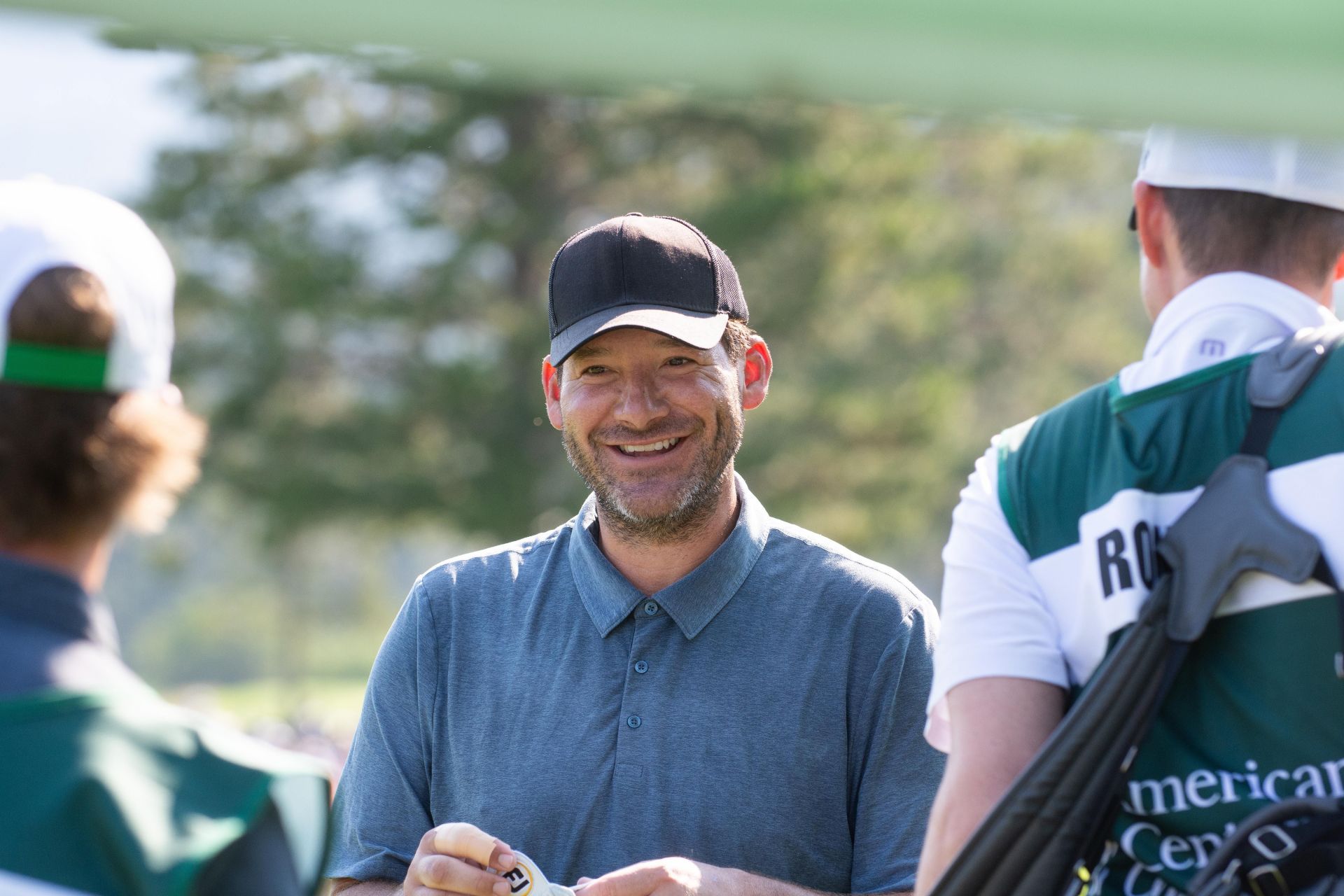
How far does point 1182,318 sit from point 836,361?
16.5 metres

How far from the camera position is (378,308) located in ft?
57.8

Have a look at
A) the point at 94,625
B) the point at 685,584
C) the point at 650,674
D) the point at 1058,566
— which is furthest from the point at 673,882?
the point at 94,625

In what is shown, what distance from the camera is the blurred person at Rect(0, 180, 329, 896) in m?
1.44

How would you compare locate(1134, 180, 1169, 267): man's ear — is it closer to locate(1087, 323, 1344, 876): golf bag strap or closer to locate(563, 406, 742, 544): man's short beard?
locate(1087, 323, 1344, 876): golf bag strap

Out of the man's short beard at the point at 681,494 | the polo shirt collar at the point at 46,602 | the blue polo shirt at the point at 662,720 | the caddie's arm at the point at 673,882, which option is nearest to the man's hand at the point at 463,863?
the caddie's arm at the point at 673,882

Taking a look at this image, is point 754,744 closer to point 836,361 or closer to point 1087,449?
point 1087,449

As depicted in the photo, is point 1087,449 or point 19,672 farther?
point 1087,449

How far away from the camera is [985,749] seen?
1798 mm

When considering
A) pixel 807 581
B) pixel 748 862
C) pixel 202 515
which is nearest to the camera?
pixel 748 862

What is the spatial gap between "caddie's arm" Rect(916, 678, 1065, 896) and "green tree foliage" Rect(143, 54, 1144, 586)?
15.0m

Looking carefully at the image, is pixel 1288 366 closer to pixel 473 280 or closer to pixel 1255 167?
pixel 1255 167

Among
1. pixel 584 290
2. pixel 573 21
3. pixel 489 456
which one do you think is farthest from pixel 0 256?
pixel 489 456

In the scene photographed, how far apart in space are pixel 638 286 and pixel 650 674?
76 centimetres

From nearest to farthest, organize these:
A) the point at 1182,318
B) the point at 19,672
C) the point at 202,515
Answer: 1. the point at 19,672
2. the point at 1182,318
3. the point at 202,515
